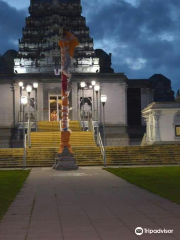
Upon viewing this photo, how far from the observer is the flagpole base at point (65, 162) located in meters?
28.9

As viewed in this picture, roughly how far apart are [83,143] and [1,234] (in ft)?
98.2

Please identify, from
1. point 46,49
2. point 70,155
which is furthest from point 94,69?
point 70,155

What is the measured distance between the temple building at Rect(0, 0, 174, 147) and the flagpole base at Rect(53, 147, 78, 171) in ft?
47.7

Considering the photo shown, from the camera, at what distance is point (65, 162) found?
1145 inches

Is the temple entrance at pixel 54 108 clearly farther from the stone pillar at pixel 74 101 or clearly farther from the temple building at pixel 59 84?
the stone pillar at pixel 74 101

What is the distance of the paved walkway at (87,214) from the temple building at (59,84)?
27719mm

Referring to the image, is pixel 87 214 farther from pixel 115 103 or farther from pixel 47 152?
pixel 115 103

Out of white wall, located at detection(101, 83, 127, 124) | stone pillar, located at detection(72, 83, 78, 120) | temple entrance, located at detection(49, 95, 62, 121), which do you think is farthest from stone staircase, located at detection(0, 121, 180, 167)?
white wall, located at detection(101, 83, 127, 124)

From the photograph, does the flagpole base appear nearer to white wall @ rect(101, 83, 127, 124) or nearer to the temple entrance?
the temple entrance

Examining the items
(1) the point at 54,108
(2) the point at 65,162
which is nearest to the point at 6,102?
(1) the point at 54,108

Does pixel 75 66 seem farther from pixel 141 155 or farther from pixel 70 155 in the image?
pixel 70 155

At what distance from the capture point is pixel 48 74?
51.7 meters

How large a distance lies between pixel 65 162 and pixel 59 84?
23.7 m

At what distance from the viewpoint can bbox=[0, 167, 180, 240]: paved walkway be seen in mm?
9320
